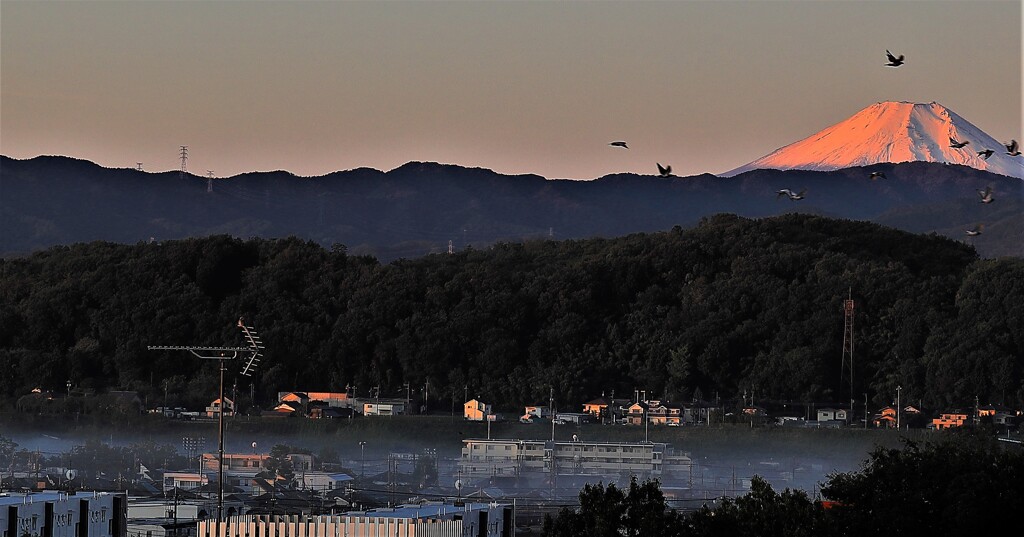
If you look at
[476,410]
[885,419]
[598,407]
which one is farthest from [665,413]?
[885,419]

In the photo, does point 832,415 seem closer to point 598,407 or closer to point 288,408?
point 598,407

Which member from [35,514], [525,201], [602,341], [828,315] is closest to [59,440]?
[602,341]

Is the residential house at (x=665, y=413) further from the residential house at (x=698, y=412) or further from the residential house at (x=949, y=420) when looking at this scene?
the residential house at (x=949, y=420)

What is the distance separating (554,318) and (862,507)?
75.1 m

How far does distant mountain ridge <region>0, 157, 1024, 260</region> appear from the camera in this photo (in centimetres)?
17425

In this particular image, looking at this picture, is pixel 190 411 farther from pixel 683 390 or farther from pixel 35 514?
pixel 35 514

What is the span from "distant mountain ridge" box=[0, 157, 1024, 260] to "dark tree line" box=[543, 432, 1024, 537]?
127 metres

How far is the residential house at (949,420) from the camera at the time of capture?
97812 mm

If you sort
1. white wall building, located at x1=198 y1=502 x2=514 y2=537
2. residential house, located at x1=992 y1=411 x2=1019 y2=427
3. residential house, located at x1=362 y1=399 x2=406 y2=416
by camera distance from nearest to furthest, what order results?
white wall building, located at x1=198 y1=502 x2=514 y2=537
residential house, located at x1=992 y1=411 x2=1019 y2=427
residential house, located at x1=362 y1=399 x2=406 y2=416

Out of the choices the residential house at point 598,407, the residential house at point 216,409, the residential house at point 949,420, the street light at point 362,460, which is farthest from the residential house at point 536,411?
the residential house at point 949,420

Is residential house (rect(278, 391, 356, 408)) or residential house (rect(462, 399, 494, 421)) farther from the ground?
residential house (rect(278, 391, 356, 408))

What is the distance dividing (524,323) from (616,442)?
709 inches

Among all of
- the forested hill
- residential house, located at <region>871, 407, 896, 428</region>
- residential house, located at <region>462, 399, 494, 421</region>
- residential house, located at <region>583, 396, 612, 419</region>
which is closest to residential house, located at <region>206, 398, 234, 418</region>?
the forested hill

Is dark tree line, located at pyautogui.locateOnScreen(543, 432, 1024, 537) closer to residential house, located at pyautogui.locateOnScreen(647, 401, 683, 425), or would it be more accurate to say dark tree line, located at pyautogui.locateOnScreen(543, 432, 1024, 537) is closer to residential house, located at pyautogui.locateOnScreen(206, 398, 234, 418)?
residential house, located at pyautogui.locateOnScreen(647, 401, 683, 425)
